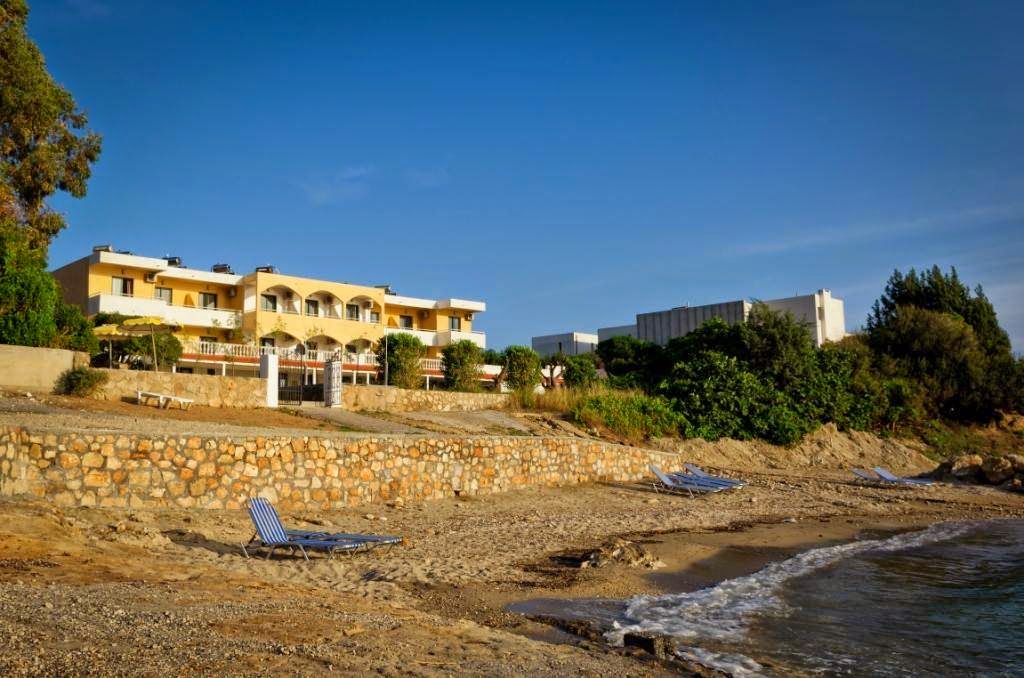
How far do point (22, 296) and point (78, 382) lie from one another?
4.64 metres

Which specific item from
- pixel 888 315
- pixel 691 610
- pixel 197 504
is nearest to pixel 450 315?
pixel 888 315

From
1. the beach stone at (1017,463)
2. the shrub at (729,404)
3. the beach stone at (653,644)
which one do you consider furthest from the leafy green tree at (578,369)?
the beach stone at (653,644)

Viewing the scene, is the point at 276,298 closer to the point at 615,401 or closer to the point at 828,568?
the point at 615,401

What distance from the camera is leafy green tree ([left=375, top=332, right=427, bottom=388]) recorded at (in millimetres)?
38444

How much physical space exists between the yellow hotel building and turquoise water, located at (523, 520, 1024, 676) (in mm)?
29474

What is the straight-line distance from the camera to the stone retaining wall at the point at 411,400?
92.0 ft

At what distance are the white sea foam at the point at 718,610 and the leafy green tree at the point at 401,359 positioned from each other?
27643mm

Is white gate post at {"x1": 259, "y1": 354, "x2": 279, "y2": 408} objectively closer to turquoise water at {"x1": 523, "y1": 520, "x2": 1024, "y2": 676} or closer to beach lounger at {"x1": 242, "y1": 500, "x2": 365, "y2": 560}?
beach lounger at {"x1": 242, "y1": 500, "x2": 365, "y2": 560}

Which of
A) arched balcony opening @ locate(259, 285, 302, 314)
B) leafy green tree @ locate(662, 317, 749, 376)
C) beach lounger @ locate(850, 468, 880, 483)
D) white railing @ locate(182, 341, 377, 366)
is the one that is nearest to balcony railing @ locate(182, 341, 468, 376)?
white railing @ locate(182, 341, 377, 366)

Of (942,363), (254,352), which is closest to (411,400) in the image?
(254,352)

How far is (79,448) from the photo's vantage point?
36.8ft

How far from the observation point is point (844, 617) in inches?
352

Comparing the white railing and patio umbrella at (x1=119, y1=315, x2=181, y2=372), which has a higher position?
patio umbrella at (x1=119, y1=315, x2=181, y2=372)

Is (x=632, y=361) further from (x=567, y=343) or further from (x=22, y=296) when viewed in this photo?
(x=22, y=296)
